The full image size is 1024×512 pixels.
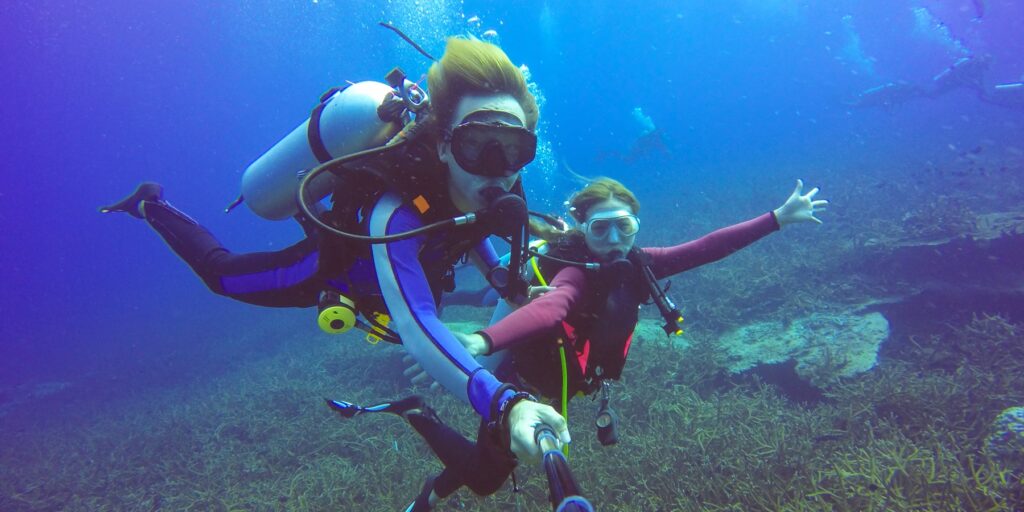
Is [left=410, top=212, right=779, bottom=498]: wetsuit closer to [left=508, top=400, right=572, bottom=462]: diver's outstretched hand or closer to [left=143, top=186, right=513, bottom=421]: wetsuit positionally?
[left=143, top=186, right=513, bottom=421]: wetsuit

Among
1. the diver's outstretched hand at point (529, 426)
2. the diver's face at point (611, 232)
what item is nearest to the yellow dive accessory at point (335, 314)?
the diver's outstretched hand at point (529, 426)

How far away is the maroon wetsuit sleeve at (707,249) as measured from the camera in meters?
3.91

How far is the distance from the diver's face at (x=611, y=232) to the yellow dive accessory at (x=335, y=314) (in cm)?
201

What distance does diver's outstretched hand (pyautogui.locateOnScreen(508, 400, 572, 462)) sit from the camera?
1.25 metres

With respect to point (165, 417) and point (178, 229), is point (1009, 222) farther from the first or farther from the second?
point (165, 417)

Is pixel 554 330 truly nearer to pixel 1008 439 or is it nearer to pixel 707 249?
pixel 707 249

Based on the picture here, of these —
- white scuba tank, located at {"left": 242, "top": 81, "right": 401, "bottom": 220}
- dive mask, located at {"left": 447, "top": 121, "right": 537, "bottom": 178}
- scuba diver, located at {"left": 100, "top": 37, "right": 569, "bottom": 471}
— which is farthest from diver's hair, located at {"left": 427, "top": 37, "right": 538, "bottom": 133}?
white scuba tank, located at {"left": 242, "top": 81, "right": 401, "bottom": 220}

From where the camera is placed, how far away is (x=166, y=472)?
8234 mm

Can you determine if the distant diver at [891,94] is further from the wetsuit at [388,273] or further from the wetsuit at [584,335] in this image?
the wetsuit at [388,273]

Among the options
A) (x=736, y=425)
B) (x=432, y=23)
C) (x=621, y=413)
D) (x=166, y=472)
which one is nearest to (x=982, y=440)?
(x=736, y=425)

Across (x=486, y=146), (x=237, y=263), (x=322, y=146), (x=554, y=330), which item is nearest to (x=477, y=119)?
(x=486, y=146)

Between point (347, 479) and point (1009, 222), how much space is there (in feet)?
44.2

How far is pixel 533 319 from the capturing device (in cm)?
255

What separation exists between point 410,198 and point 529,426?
1548 mm
